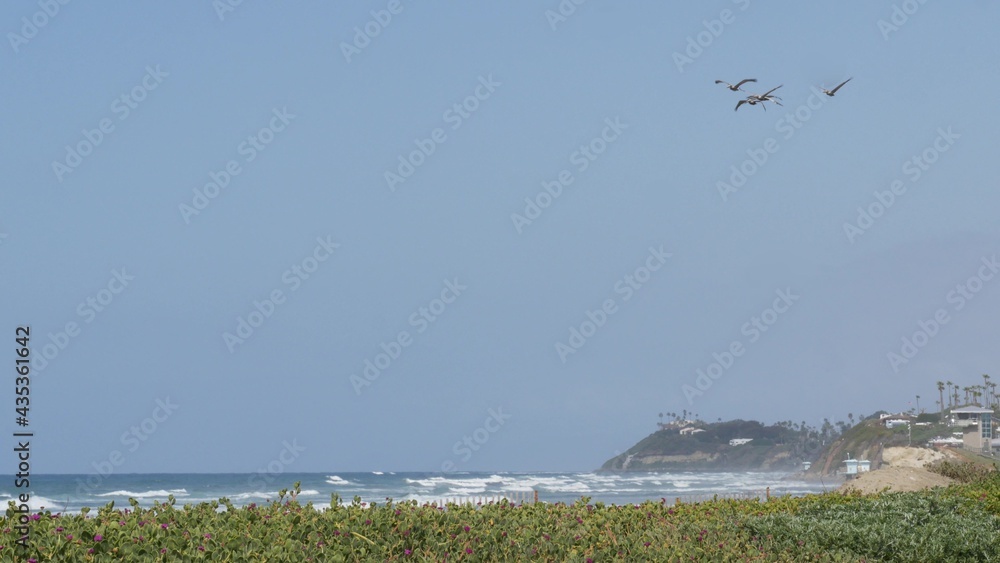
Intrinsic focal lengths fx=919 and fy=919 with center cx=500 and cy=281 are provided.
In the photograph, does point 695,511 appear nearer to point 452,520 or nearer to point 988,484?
point 452,520

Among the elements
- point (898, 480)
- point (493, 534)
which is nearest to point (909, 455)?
point (898, 480)

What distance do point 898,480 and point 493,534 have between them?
22.5 meters

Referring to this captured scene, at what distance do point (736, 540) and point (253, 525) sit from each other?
576cm

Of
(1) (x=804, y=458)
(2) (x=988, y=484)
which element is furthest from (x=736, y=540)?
(1) (x=804, y=458)

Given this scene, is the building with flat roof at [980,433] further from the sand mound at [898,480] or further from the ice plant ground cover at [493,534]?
the ice plant ground cover at [493,534]

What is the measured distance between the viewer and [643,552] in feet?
29.6

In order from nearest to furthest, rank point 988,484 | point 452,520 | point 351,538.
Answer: point 351,538, point 452,520, point 988,484

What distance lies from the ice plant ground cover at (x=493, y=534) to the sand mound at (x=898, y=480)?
13.8 meters

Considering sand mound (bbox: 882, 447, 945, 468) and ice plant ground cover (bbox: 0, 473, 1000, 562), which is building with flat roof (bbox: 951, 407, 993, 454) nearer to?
sand mound (bbox: 882, 447, 945, 468)

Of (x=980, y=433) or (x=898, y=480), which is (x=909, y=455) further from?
(x=898, y=480)

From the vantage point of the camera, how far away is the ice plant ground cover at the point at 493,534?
7.27 metres

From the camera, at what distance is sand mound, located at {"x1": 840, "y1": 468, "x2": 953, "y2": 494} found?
26.8 m

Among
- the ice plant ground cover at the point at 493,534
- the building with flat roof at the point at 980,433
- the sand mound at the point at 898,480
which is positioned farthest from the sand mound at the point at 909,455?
the ice plant ground cover at the point at 493,534

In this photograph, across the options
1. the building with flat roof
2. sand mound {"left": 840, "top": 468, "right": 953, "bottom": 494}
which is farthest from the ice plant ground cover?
the building with flat roof
